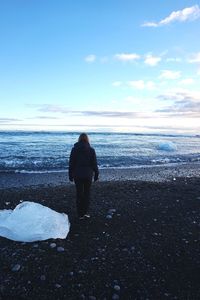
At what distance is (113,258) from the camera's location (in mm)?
6723

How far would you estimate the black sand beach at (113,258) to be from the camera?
18.7ft

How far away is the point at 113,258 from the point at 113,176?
11.1 meters

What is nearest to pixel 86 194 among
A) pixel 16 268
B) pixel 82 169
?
pixel 82 169

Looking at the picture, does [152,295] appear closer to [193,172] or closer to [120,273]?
[120,273]

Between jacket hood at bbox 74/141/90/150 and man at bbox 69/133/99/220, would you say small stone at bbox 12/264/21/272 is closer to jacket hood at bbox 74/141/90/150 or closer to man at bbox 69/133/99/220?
man at bbox 69/133/99/220

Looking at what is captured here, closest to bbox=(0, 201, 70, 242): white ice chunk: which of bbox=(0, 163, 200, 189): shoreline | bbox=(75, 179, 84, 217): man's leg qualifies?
bbox=(75, 179, 84, 217): man's leg

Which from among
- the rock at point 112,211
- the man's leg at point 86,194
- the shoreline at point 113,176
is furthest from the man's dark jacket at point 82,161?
the shoreline at point 113,176

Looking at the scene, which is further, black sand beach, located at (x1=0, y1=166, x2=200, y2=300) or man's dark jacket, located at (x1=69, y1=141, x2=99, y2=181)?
man's dark jacket, located at (x1=69, y1=141, x2=99, y2=181)

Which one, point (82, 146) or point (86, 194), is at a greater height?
point (82, 146)

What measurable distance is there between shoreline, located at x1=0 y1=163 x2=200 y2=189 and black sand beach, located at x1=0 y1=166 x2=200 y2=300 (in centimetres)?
546

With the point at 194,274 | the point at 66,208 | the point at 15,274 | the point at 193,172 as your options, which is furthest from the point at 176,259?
the point at 193,172

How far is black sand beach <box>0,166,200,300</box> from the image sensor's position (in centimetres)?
570

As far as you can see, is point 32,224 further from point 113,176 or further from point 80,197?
point 113,176

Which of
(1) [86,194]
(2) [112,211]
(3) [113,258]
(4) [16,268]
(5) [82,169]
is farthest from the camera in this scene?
(2) [112,211]
